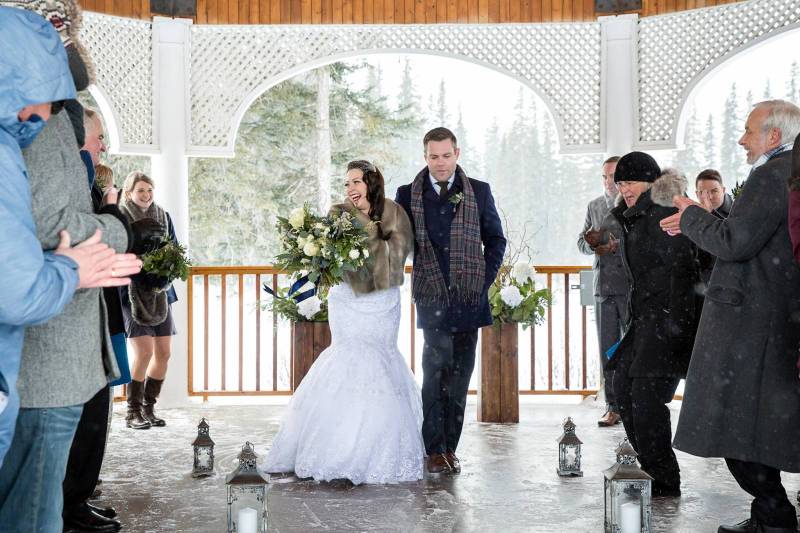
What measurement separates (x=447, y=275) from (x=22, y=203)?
2907 mm

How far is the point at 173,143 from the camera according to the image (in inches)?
282

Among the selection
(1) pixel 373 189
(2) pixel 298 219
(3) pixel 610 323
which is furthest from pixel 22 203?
(3) pixel 610 323

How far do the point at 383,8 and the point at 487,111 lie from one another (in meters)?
12.4

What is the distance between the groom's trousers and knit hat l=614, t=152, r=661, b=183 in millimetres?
1149

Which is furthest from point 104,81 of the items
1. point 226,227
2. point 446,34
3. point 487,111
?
point 487,111

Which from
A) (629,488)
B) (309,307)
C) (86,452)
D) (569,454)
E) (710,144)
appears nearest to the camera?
(629,488)

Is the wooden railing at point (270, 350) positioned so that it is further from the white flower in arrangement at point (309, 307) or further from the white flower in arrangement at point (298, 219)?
the white flower in arrangement at point (298, 219)

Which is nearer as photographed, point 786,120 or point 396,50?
point 786,120

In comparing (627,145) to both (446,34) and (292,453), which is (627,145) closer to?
(446,34)

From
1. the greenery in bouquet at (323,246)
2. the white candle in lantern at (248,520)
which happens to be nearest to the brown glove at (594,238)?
the greenery in bouquet at (323,246)

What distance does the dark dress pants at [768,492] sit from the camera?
302 cm

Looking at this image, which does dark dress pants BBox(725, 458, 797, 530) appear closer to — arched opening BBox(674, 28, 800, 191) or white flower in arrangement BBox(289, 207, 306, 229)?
white flower in arrangement BBox(289, 207, 306, 229)

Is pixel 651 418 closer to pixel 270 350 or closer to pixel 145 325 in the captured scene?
pixel 145 325

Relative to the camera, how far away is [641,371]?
12.1 ft
